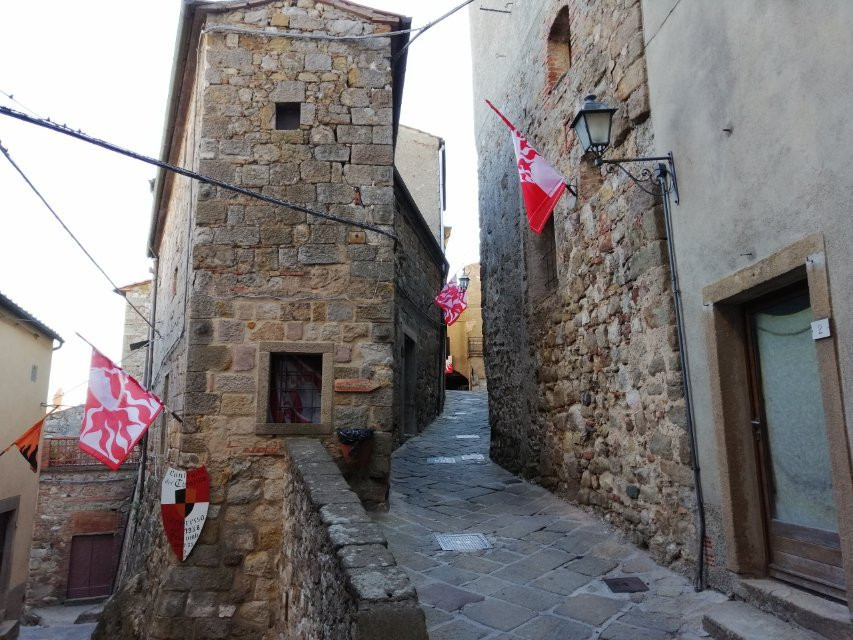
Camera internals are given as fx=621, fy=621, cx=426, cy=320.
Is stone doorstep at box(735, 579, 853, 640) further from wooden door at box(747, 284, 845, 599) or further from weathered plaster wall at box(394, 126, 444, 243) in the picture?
weathered plaster wall at box(394, 126, 444, 243)

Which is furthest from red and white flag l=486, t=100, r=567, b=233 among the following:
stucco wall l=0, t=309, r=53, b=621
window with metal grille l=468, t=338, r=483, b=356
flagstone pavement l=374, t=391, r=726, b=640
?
window with metal grille l=468, t=338, r=483, b=356

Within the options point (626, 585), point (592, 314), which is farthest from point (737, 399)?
point (592, 314)

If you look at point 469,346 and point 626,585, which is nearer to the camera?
point 626,585

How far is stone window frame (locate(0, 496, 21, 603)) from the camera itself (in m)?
9.49

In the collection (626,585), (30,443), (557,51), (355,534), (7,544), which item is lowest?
(7,544)

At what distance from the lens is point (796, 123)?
278cm

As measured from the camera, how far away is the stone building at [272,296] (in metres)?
4.65

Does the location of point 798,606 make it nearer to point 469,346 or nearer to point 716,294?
point 716,294

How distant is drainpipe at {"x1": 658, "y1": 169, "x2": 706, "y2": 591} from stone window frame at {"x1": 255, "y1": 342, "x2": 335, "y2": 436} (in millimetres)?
2691

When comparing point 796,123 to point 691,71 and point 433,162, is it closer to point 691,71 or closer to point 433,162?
point 691,71

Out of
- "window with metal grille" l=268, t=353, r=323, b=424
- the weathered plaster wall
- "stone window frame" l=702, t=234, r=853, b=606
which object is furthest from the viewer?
the weathered plaster wall

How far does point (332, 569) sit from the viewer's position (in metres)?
2.85

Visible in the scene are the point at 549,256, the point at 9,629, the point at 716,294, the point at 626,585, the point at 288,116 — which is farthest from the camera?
the point at 9,629

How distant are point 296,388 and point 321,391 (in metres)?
0.22
